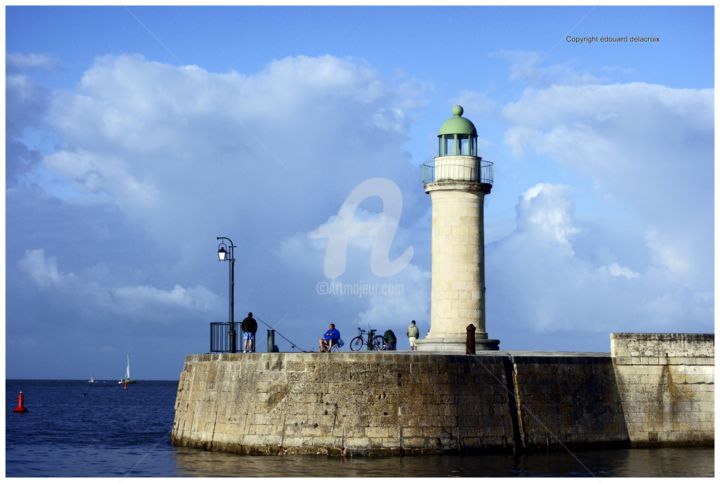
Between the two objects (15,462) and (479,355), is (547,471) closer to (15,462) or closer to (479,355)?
(479,355)

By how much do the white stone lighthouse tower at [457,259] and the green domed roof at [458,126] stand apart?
3.26 ft

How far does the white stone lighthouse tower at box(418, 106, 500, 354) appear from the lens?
108 ft

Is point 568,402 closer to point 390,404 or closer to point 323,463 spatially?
point 390,404

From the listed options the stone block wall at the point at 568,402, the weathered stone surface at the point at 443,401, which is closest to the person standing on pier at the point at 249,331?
the weathered stone surface at the point at 443,401

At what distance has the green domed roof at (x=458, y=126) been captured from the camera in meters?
34.0

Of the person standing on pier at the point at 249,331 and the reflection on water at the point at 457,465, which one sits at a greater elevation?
the person standing on pier at the point at 249,331

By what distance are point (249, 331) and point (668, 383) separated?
10157 mm

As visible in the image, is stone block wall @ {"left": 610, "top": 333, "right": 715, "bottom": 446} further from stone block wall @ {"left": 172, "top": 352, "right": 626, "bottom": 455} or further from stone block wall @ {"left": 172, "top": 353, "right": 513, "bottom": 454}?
stone block wall @ {"left": 172, "top": 353, "right": 513, "bottom": 454}

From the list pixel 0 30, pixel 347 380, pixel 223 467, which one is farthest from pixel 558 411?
pixel 0 30

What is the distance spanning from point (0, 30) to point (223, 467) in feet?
33.0

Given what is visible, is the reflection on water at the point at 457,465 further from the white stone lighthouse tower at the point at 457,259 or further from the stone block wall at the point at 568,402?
the white stone lighthouse tower at the point at 457,259

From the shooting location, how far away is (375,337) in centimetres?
3494

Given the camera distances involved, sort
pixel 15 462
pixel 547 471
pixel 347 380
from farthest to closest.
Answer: pixel 15 462, pixel 347 380, pixel 547 471

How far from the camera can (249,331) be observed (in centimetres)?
3122
